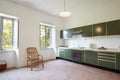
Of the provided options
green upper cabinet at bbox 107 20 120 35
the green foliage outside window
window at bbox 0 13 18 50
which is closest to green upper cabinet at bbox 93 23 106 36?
green upper cabinet at bbox 107 20 120 35

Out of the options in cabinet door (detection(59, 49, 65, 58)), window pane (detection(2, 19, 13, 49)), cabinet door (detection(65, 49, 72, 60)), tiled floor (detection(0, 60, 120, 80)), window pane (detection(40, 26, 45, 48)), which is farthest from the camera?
cabinet door (detection(59, 49, 65, 58))

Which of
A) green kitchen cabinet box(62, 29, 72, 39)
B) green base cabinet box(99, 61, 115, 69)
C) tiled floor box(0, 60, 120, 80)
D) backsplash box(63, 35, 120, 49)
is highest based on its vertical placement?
green kitchen cabinet box(62, 29, 72, 39)

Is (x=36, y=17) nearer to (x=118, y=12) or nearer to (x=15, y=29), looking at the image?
(x=15, y=29)

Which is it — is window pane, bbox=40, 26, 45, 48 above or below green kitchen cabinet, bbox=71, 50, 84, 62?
above

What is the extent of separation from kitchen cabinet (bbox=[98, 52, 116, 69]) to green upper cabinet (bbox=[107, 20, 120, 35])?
83 cm

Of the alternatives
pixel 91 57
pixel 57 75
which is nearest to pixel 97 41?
pixel 91 57

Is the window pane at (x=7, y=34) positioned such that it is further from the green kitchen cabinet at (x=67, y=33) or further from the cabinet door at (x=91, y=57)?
the cabinet door at (x=91, y=57)

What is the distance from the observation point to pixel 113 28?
3.44 metres

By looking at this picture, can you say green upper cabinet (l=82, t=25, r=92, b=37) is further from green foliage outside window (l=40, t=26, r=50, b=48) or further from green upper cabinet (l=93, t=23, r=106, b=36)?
green foliage outside window (l=40, t=26, r=50, b=48)

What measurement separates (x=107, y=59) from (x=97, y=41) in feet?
3.78

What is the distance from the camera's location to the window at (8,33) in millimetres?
3694

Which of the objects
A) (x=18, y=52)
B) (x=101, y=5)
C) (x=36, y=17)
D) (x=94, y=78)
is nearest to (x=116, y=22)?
(x=101, y=5)

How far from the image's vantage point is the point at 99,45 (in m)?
4.25

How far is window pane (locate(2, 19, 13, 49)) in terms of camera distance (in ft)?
12.4
